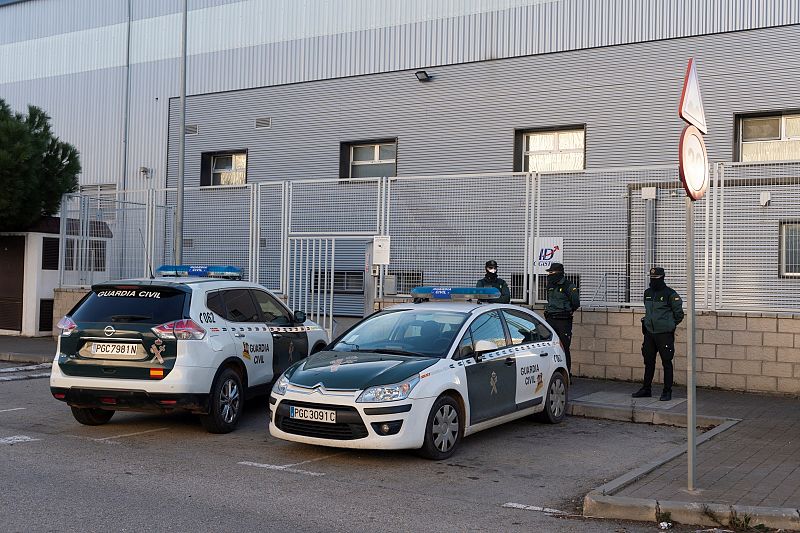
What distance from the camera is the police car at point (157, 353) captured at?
862cm

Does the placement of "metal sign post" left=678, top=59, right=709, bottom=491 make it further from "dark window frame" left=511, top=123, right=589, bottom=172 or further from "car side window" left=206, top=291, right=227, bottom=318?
"dark window frame" left=511, top=123, right=589, bottom=172

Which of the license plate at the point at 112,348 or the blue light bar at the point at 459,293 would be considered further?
the blue light bar at the point at 459,293

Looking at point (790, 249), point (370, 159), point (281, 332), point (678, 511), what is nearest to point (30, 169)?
point (370, 159)

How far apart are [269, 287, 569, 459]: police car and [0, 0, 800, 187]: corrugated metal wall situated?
9.71 metres

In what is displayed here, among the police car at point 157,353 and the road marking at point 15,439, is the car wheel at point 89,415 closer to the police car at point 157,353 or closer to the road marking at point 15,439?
the police car at point 157,353

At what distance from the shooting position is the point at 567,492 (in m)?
6.99

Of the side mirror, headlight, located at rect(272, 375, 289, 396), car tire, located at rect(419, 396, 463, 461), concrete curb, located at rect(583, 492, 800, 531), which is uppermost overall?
the side mirror

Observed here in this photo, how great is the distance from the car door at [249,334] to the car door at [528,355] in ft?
9.28

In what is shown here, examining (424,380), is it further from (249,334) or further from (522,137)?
(522,137)

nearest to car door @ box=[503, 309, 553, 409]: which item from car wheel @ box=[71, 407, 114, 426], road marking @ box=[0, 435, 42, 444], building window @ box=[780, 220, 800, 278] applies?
building window @ box=[780, 220, 800, 278]

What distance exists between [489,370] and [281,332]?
2.99m

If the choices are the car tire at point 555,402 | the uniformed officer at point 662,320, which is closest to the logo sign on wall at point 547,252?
the uniformed officer at point 662,320

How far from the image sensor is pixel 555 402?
33.2ft

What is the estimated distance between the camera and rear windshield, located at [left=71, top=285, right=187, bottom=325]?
29.1ft
